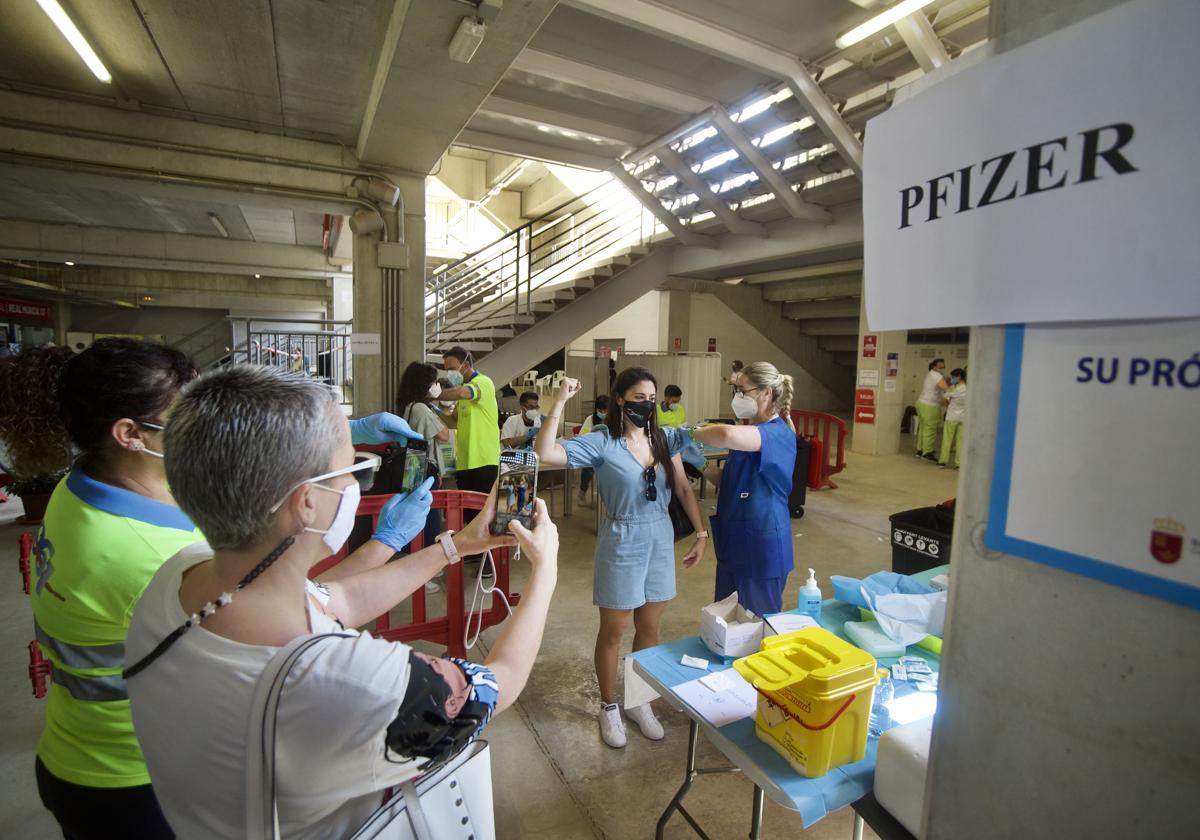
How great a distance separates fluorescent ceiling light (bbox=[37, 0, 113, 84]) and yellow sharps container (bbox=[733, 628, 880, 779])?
5.11m

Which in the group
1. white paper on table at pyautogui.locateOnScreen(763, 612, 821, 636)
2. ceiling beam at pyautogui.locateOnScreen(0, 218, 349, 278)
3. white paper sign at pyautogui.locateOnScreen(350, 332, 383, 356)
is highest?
ceiling beam at pyautogui.locateOnScreen(0, 218, 349, 278)

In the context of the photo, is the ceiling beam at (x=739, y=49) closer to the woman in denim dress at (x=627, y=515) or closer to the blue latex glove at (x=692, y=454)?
the blue latex glove at (x=692, y=454)

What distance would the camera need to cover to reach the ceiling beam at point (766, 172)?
5.82m

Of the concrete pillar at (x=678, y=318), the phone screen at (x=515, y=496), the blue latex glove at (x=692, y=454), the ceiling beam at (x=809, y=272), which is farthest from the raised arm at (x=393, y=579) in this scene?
the concrete pillar at (x=678, y=318)

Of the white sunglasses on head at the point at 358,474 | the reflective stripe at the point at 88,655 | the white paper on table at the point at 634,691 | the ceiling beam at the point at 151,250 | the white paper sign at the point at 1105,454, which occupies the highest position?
the ceiling beam at the point at 151,250

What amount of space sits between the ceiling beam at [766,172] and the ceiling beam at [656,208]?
64.7 inches

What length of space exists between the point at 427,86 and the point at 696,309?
8.76m

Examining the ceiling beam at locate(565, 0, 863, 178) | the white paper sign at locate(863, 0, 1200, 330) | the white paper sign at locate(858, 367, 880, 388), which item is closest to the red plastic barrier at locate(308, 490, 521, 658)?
the white paper sign at locate(863, 0, 1200, 330)

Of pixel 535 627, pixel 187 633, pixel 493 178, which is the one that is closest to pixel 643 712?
pixel 535 627

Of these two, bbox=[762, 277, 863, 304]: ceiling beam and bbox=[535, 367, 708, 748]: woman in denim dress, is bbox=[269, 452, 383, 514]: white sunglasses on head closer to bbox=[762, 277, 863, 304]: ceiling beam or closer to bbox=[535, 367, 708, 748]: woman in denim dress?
bbox=[535, 367, 708, 748]: woman in denim dress

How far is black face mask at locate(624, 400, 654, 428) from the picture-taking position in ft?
8.87

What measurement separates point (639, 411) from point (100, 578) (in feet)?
6.61

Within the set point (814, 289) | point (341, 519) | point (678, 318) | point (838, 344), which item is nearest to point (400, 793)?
point (341, 519)

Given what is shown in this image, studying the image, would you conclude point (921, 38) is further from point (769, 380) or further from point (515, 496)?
point (515, 496)
